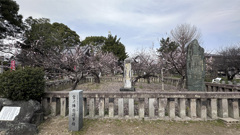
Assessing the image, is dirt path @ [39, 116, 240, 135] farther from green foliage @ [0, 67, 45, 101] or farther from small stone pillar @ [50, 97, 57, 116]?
green foliage @ [0, 67, 45, 101]

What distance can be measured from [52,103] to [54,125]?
2.56 ft

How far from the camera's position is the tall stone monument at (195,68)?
584 cm

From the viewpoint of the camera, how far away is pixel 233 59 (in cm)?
1638

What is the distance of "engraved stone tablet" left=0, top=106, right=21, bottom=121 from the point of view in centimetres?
315

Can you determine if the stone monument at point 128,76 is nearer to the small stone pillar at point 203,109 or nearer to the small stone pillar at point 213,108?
the small stone pillar at point 203,109

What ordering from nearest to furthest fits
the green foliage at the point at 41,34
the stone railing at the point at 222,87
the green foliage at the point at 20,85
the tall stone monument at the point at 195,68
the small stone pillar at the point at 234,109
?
the green foliage at the point at 20,85 < the small stone pillar at the point at 234,109 < the tall stone monument at the point at 195,68 < the stone railing at the point at 222,87 < the green foliage at the point at 41,34

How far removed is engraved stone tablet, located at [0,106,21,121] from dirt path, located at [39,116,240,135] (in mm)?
745

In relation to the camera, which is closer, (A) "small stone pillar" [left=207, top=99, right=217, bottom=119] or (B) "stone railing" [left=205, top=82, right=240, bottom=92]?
(A) "small stone pillar" [left=207, top=99, right=217, bottom=119]

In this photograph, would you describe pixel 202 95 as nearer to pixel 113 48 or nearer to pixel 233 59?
pixel 233 59

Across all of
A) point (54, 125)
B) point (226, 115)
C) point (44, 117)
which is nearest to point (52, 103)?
point (44, 117)

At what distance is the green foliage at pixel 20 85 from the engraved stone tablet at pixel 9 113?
27 cm

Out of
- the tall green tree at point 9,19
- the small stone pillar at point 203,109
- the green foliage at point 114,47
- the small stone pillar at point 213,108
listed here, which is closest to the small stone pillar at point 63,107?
the small stone pillar at point 203,109

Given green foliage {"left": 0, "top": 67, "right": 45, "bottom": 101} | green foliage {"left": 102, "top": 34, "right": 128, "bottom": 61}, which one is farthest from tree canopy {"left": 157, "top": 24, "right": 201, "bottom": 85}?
green foliage {"left": 102, "top": 34, "right": 128, "bottom": 61}

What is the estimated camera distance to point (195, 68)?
19.3ft
